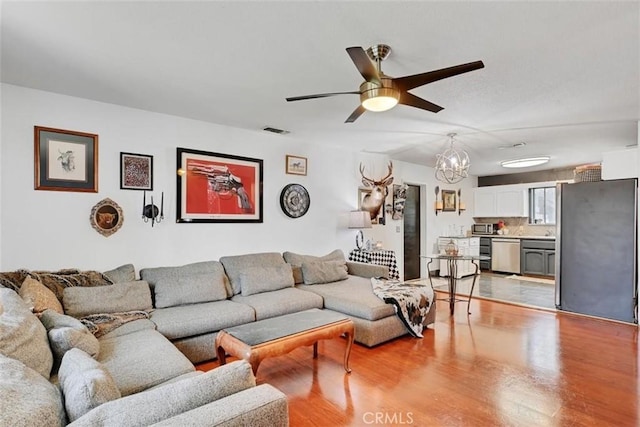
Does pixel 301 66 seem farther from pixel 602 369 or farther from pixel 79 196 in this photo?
pixel 602 369

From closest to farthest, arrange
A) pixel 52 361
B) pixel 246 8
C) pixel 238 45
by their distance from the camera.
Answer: pixel 52 361
pixel 246 8
pixel 238 45

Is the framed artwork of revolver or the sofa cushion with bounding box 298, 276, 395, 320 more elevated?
the framed artwork of revolver

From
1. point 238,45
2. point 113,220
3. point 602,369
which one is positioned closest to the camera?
point 238,45

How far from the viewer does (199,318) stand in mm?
2885

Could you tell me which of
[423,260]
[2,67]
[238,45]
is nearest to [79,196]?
[2,67]

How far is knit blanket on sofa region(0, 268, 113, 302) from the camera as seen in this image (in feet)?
8.58

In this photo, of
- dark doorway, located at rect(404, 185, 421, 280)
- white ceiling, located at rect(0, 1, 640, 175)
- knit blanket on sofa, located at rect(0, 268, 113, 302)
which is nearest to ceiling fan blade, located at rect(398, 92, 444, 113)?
white ceiling, located at rect(0, 1, 640, 175)

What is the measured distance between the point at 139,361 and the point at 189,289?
51.1 inches

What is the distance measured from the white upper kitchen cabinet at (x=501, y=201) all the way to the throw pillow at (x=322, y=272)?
5141 mm

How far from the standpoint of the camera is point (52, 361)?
1.70m

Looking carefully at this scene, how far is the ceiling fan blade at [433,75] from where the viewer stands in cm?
193

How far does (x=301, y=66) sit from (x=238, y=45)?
0.49m

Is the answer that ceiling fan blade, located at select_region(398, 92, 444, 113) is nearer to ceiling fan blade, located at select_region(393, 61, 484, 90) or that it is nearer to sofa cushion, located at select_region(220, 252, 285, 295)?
ceiling fan blade, located at select_region(393, 61, 484, 90)

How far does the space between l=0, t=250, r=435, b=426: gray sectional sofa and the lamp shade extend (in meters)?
0.51
